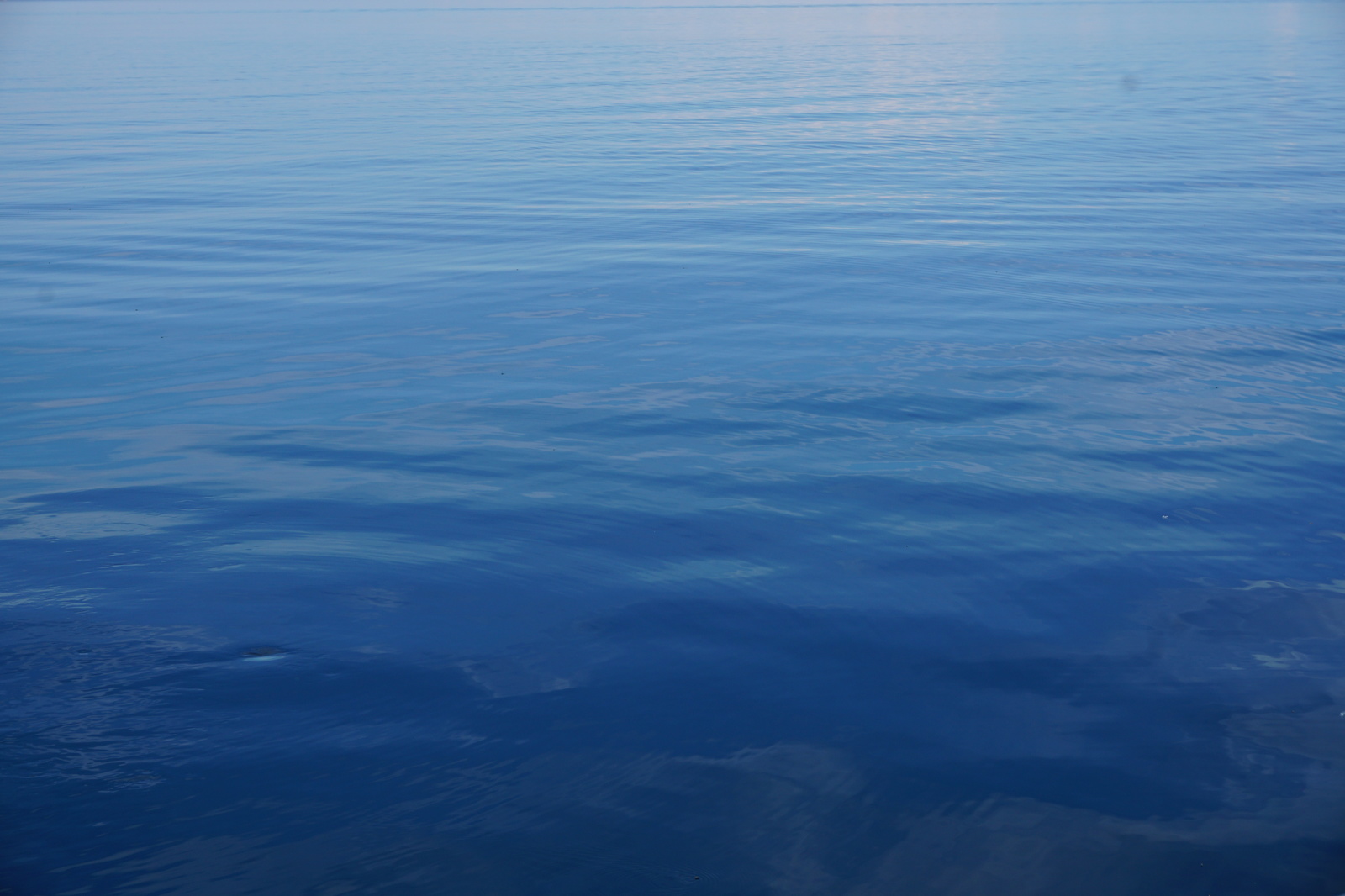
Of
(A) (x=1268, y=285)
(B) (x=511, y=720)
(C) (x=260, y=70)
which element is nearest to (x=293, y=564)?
(B) (x=511, y=720)

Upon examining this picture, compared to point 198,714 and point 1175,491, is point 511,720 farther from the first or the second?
point 1175,491

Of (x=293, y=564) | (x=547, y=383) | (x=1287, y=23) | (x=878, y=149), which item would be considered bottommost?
(x=293, y=564)

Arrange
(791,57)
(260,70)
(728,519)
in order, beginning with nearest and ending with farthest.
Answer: (728,519)
(260,70)
(791,57)

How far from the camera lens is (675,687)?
15.6 ft

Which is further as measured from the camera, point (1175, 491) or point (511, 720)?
point (1175, 491)

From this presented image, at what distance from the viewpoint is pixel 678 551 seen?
19.5ft

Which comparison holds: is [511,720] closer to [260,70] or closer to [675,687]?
[675,687]

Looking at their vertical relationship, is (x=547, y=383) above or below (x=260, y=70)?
below

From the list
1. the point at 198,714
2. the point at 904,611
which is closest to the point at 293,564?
the point at 198,714

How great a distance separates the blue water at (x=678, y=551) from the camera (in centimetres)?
392

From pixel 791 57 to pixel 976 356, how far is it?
158 ft

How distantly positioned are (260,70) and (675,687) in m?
44.2

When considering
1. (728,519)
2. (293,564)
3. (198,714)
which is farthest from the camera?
(728,519)

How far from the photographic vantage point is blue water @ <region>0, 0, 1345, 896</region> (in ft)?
12.9
